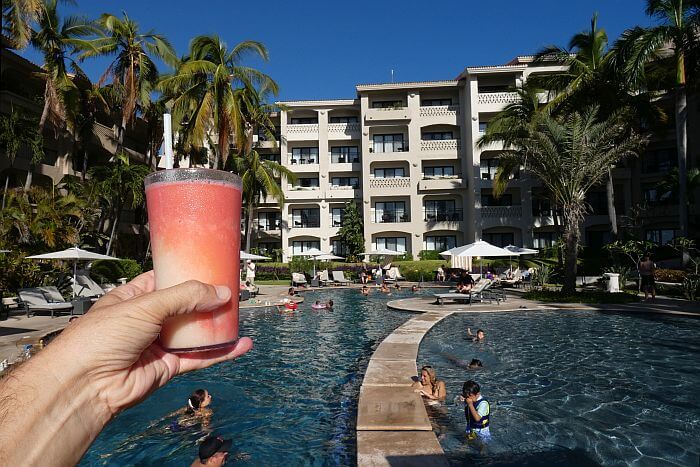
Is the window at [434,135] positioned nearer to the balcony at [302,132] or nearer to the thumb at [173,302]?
the balcony at [302,132]

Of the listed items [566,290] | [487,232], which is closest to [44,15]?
[566,290]

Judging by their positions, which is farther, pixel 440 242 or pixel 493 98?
pixel 440 242

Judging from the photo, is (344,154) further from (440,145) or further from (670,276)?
(670,276)

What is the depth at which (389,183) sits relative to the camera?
135ft

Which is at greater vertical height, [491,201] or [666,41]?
[666,41]

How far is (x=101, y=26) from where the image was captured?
2619cm

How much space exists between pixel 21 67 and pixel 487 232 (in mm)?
35616

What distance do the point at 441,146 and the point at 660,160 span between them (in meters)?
17.7

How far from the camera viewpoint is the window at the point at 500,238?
130 ft

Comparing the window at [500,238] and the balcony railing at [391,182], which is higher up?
the balcony railing at [391,182]

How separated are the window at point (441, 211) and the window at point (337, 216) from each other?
7.90 metres

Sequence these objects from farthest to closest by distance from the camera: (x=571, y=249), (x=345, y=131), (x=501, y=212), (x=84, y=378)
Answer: (x=345, y=131) < (x=501, y=212) < (x=571, y=249) < (x=84, y=378)

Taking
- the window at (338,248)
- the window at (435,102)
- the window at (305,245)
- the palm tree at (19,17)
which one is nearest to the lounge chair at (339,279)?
the window at (338,248)

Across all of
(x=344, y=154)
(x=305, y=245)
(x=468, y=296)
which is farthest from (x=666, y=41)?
(x=305, y=245)
